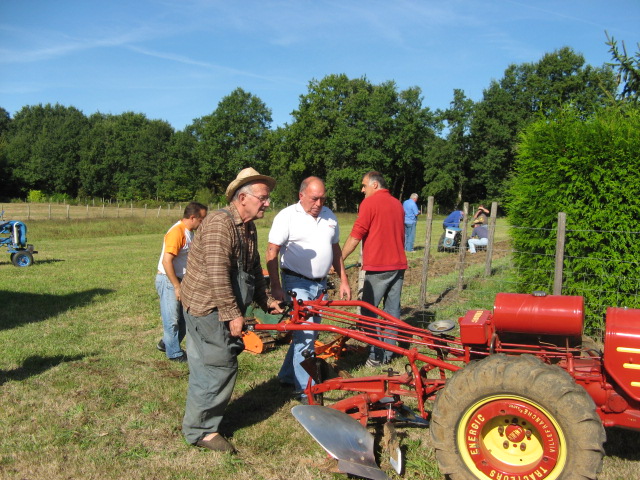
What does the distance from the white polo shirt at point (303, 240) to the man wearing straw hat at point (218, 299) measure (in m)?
0.85

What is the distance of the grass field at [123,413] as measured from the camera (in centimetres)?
375

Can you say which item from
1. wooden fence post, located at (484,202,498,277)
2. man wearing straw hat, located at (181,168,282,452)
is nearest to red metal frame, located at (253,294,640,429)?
man wearing straw hat, located at (181,168,282,452)

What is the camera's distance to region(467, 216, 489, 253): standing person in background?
15.8 m

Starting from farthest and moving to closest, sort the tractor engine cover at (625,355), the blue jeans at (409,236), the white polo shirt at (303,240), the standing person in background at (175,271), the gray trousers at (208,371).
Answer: the blue jeans at (409,236) < the standing person in background at (175,271) < the white polo shirt at (303,240) < the gray trousers at (208,371) < the tractor engine cover at (625,355)

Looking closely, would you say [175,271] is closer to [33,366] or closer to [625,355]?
[33,366]

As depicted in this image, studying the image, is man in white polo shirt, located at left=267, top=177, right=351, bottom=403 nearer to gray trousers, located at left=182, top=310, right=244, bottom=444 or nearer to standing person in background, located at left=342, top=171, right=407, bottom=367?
standing person in background, located at left=342, top=171, right=407, bottom=367

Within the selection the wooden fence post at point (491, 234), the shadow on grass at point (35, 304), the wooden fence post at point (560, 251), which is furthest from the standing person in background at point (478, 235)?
the shadow on grass at point (35, 304)

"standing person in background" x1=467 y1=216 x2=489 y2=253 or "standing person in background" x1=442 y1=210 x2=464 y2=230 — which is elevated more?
"standing person in background" x1=442 y1=210 x2=464 y2=230

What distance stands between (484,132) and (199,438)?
2137 inches

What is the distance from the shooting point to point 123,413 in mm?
4688

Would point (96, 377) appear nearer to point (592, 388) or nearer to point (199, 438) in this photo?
point (199, 438)

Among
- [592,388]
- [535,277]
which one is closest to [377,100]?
[535,277]

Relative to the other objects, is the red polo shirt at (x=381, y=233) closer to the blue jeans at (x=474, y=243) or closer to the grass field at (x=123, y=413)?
the grass field at (x=123, y=413)

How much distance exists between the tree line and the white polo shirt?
37493 mm
